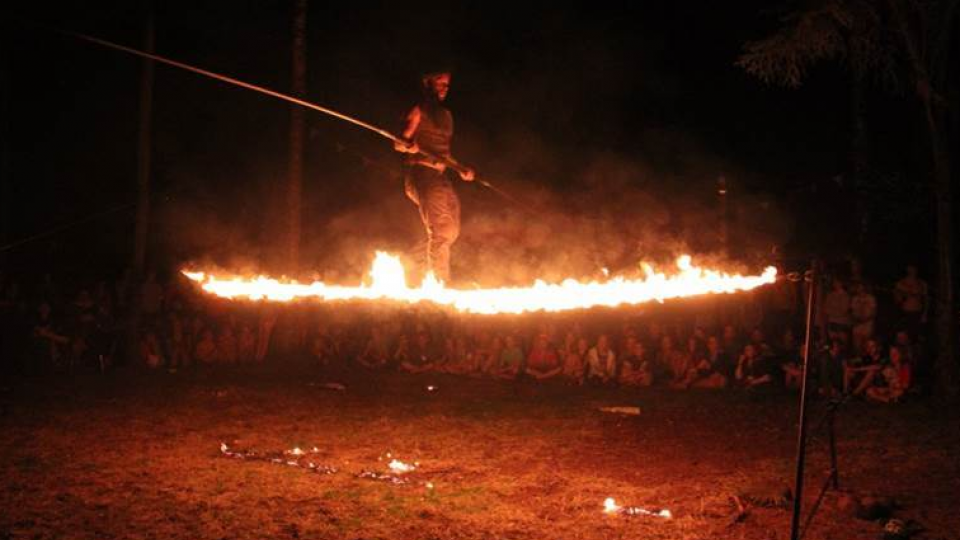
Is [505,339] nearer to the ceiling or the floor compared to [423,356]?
nearer to the ceiling

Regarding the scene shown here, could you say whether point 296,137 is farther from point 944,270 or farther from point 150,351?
point 944,270

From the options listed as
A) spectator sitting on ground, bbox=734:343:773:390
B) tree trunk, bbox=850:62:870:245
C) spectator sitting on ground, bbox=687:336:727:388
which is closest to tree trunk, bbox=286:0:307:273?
spectator sitting on ground, bbox=687:336:727:388

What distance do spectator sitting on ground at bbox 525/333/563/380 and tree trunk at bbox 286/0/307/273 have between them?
509cm

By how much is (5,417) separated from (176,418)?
1.91 meters

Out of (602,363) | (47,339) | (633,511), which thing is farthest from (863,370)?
(47,339)

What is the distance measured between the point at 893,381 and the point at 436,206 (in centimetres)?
673

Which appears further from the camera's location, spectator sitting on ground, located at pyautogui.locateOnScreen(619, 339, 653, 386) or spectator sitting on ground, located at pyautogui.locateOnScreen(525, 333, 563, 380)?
spectator sitting on ground, located at pyautogui.locateOnScreen(525, 333, 563, 380)

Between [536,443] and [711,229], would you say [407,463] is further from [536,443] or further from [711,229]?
[711,229]

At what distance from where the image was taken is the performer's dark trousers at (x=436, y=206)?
8.00 metres

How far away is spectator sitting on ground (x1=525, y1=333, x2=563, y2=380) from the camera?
1356 centimetres

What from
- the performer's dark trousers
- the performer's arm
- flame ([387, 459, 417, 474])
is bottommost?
flame ([387, 459, 417, 474])

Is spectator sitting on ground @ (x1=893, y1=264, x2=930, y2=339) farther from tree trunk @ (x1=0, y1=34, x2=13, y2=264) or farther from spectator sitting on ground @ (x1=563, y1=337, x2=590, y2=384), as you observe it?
tree trunk @ (x1=0, y1=34, x2=13, y2=264)

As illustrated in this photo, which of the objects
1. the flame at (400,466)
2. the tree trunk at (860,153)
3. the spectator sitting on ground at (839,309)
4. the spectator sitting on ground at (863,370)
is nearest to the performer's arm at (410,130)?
the flame at (400,466)

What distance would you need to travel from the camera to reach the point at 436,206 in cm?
800
